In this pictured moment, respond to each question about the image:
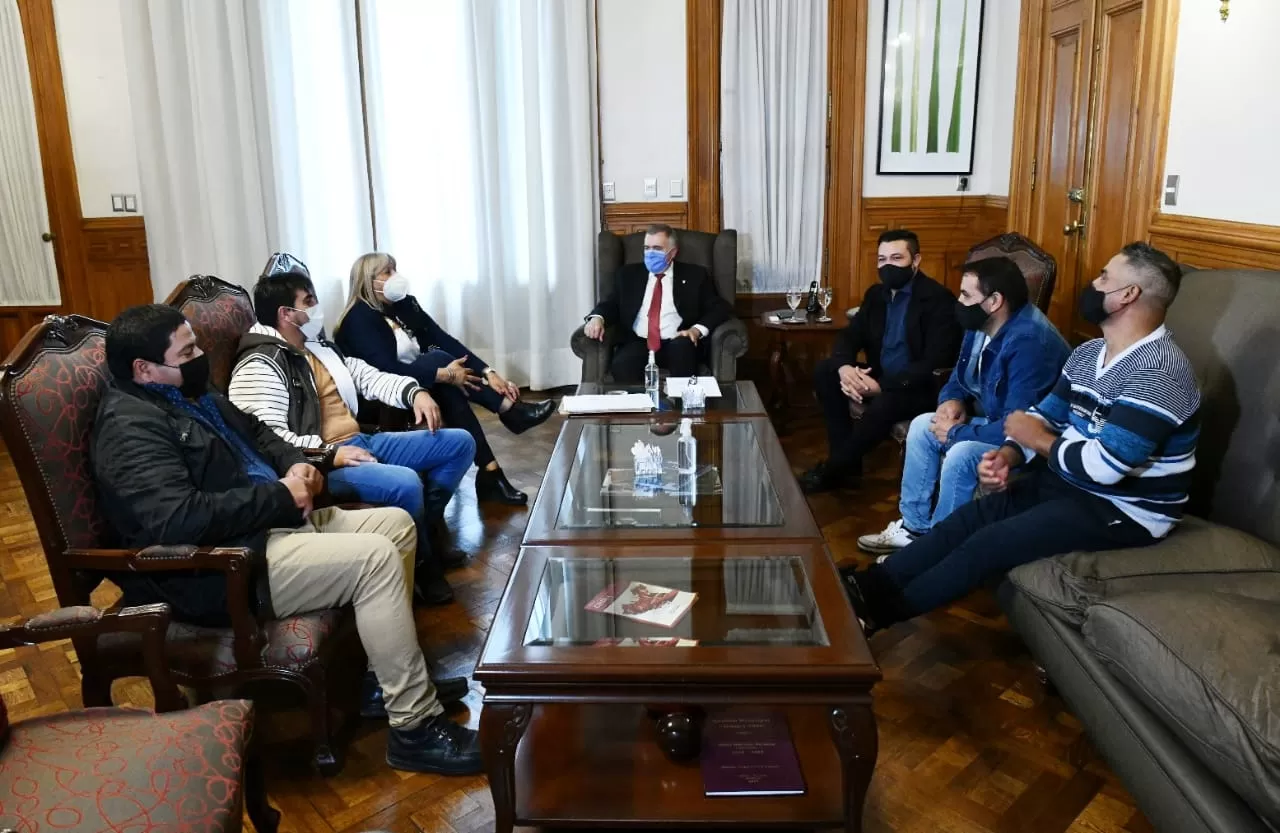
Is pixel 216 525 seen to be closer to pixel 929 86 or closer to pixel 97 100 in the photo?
pixel 97 100

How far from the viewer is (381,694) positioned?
2.30 m

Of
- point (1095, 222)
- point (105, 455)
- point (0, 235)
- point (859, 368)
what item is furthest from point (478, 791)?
point (0, 235)

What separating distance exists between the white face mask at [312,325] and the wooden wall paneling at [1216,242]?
110 inches

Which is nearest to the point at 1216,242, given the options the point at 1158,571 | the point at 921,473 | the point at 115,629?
the point at 921,473

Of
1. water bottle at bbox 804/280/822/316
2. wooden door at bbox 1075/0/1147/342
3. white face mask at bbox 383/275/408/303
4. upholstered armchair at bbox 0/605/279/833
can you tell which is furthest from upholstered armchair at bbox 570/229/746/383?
upholstered armchair at bbox 0/605/279/833

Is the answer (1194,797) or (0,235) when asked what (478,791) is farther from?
(0,235)

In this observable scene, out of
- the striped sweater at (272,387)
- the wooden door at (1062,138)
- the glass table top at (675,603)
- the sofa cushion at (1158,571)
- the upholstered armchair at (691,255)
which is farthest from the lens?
the upholstered armchair at (691,255)

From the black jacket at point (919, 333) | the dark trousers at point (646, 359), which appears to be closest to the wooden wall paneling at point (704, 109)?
the dark trousers at point (646, 359)

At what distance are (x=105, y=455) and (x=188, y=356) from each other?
266 mm

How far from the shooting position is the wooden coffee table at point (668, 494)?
7.08 feet

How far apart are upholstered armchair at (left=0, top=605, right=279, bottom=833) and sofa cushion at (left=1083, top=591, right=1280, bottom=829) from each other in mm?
1564

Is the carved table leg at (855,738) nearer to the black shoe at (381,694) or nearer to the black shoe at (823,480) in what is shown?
the black shoe at (381,694)

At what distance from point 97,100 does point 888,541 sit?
4361 millimetres

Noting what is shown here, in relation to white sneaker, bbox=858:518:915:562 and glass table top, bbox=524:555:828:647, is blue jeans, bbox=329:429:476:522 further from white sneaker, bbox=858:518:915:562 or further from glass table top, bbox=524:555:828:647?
white sneaker, bbox=858:518:915:562
